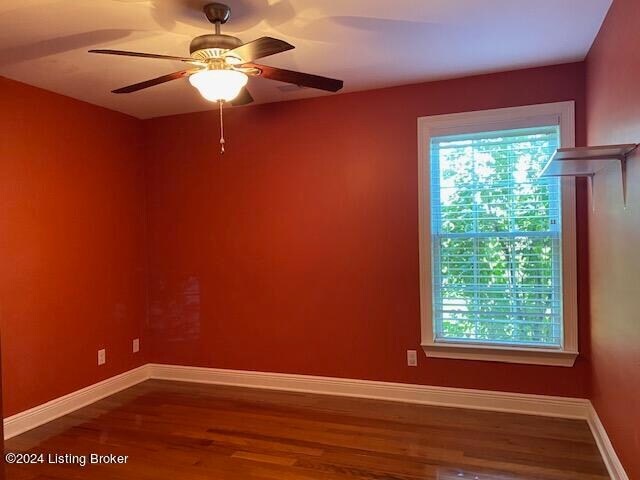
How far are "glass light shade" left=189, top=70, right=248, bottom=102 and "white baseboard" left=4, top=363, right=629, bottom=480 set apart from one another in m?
2.45

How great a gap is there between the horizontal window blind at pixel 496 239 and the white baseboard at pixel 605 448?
A: 52cm

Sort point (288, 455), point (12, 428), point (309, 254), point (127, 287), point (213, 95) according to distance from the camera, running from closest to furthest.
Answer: point (213, 95) < point (288, 455) < point (12, 428) < point (309, 254) < point (127, 287)

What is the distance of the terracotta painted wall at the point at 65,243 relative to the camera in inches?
125

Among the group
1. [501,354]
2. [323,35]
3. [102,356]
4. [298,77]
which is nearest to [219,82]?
[298,77]

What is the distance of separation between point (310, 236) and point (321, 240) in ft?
0.33

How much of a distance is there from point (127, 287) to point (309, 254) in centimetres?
166

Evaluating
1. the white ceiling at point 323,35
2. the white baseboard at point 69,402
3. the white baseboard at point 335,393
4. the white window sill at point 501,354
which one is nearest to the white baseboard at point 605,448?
the white baseboard at point 335,393

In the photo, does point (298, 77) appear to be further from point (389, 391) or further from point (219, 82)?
point (389, 391)

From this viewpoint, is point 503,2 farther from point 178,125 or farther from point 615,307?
point 178,125

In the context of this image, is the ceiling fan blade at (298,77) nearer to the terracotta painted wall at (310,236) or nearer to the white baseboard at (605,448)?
the terracotta painted wall at (310,236)

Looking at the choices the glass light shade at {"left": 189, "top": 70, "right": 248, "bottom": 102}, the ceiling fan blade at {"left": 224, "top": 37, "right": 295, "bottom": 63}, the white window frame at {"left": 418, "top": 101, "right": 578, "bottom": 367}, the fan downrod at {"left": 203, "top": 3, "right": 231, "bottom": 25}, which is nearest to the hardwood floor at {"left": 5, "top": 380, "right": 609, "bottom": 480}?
the white window frame at {"left": 418, "top": 101, "right": 578, "bottom": 367}

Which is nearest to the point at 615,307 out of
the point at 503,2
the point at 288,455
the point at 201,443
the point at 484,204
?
the point at 484,204

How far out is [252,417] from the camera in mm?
3338

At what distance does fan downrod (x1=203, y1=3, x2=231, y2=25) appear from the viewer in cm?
224
